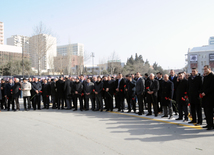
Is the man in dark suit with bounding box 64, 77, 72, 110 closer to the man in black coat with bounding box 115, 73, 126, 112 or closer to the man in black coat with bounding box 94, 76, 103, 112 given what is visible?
the man in black coat with bounding box 94, 76, 103, 112

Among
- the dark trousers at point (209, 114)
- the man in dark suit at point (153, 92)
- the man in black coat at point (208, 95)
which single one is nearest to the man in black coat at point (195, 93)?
the man in black coat at point (208, 95)

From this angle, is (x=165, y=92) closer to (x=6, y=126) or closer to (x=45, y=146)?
(x=45, y=146)

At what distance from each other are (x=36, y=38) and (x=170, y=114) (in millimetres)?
27204

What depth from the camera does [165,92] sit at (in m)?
9.98

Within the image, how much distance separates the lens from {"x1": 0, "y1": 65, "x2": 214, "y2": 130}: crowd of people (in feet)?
26.9

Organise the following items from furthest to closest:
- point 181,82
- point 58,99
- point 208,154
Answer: point 58,99, point 181,82, point 208,154

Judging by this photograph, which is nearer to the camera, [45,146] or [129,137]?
[45,146]

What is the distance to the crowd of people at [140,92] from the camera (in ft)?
26.9

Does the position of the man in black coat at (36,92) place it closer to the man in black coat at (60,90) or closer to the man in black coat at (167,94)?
the man in black coat at (60,90)

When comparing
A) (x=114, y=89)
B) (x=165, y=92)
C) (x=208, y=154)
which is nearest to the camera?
(x=208, y=154)

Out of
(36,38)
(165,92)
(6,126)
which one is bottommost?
(6,126)

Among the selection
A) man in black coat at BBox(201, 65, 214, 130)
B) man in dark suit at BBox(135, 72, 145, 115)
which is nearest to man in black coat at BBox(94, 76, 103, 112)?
man in dark suit at BBox(135, 72, 145, 115)

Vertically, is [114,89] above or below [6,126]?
above

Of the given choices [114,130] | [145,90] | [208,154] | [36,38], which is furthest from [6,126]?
[36,38]
